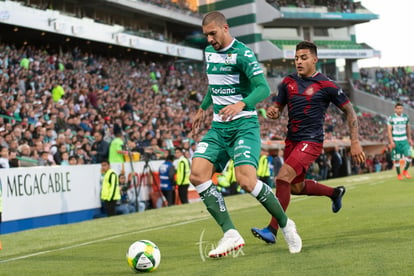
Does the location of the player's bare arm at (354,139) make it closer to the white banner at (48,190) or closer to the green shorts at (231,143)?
the green shorts at (231,143)

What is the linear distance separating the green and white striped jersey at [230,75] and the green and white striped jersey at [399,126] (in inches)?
547

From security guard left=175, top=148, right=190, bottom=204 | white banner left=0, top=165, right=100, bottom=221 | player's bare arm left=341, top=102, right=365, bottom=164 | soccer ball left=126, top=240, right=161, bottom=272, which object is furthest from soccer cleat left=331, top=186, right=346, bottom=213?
security guard left=175, top=148, right=190, bottom=204

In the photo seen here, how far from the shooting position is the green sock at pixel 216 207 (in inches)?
255

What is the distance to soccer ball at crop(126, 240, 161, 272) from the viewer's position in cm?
598

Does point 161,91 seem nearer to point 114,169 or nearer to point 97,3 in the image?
point 97,3

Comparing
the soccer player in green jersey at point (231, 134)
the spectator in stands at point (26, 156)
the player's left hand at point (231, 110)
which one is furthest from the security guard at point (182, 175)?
the player's left hand at point (231, 110)

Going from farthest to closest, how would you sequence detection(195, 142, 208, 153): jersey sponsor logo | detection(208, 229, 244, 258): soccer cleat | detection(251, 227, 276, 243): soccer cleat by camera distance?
1. detection(251, 227, 276, 243): soccer cleat
2. detection(195, 142, 208, 153): jersey sponsor logo
3. detection(208, 229, 244, 258): soccer cleat

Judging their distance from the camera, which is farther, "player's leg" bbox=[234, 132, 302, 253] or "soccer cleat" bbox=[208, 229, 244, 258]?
"player's leg" bbox=[234, 132, 302, 253]

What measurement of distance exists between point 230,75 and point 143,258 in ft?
6.79

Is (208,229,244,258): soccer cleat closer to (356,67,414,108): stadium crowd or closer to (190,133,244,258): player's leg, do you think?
(190,133,244,258): player's leg

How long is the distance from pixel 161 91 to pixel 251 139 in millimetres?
31315

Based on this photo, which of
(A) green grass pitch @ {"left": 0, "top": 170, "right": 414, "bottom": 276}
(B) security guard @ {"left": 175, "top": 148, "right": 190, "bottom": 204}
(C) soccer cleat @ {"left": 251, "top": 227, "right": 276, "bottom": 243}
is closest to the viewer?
(A) green grass pitch @ {"left": 0, "top": 170, "right": 414, "bottom": 276}

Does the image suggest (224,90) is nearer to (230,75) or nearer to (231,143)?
(230,75)

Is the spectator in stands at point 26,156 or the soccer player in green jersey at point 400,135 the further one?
the soccer player in green jersey at point 400,135
